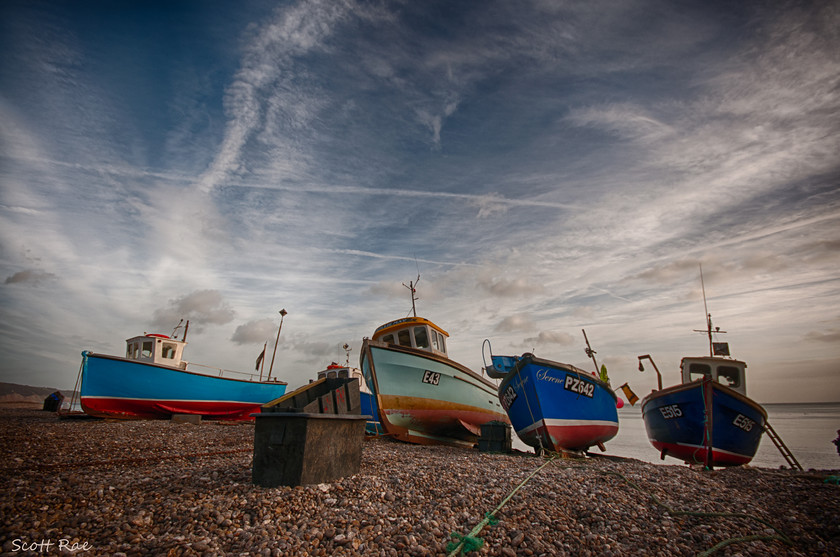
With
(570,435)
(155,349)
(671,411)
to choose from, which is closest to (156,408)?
(155,349)

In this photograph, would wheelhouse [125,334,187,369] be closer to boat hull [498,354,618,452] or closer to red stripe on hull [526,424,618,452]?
boat hull [498,354,618,452]

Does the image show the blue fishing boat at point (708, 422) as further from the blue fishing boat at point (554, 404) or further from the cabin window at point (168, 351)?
the cabin window at point (168, 351)

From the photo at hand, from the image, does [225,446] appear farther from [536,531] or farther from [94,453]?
[536,531]

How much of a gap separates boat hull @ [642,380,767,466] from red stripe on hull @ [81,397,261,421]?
16063mm


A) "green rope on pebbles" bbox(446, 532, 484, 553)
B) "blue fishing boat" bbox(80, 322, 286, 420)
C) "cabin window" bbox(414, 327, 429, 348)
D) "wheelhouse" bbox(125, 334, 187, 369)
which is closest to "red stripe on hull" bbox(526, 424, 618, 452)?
"cabin window" bbox(414, 327, 429, 348)

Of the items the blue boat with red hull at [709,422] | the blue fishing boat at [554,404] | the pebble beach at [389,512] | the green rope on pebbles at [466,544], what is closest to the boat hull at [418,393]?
the blue fishing boat at [554,404]

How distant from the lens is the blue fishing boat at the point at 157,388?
15.4 metres

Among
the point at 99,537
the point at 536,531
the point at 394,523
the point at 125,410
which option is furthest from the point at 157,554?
the point at 125,410

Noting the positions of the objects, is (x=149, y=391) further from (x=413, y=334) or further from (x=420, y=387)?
(x=420, y=387)

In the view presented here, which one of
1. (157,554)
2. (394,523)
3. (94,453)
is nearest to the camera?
(157,554)

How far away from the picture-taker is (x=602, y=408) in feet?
42.4

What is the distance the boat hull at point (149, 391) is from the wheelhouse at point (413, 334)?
7.56 m

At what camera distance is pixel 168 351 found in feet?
64.7

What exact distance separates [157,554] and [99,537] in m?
0.80
